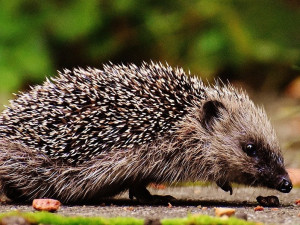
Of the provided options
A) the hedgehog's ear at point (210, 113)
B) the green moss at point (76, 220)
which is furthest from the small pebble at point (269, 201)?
the green moss at point (76, 220)

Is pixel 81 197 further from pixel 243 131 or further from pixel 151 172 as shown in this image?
pixel 243 131

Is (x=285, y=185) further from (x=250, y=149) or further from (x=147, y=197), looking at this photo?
(x=147, y=197)

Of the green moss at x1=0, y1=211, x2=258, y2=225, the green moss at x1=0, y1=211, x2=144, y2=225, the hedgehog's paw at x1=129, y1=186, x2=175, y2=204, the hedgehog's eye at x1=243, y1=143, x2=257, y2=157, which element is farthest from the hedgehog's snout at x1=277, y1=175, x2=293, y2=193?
the green moss at x1=0, y1=211, x2=144, y2=225

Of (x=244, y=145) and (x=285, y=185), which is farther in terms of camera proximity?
(x=244, y=145)

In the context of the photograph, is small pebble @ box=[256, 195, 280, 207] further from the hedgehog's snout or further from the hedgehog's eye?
the hedgehog's eye

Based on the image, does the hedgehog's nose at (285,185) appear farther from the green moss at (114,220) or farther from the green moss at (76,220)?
the green moss at (76,220)

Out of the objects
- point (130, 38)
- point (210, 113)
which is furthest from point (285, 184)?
point (130, 38)

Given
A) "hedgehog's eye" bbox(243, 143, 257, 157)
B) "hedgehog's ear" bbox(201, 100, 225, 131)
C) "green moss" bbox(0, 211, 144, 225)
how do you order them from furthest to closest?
1. "hedgehog's ear" bbox(201, 100, 225, 131)
2. "hedgehog's eye" bbox(243, 143, 257, 157)
3. "green moss" bbox(0, 211, 144, 225)
